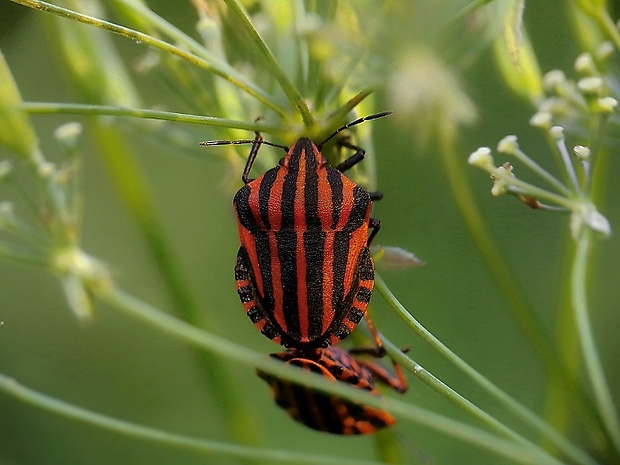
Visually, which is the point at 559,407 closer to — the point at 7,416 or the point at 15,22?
the point at 15,22

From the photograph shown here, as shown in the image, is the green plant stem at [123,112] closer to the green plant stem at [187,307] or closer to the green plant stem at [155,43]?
the green plant stem at [155,43]

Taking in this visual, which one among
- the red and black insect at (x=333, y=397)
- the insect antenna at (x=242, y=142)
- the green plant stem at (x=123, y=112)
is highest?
the green plant stem at (x=123, y=112)

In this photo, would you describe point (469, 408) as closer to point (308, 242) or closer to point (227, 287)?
point (308, 242)

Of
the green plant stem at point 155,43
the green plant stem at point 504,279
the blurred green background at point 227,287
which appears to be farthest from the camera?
the blurred green background at point 227,287

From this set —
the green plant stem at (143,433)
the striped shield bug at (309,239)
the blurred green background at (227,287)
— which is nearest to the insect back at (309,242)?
the striped shield bug at (309,239)

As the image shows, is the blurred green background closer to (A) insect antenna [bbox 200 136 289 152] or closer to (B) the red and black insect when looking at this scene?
(B) the red and black insect

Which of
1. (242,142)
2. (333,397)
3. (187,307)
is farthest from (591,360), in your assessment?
(187,307)
